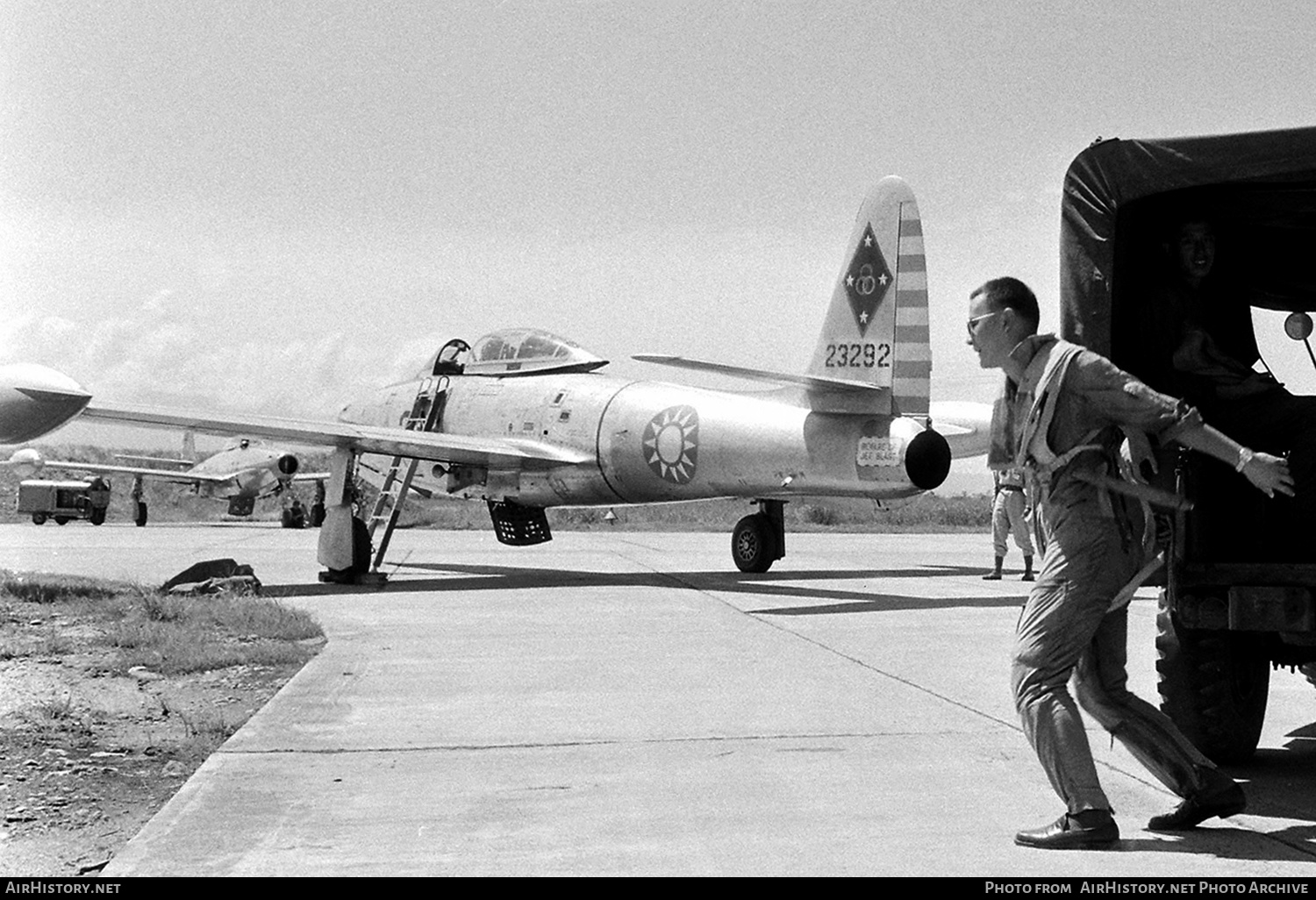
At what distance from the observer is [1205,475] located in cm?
574

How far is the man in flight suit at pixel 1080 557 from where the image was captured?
168 inches

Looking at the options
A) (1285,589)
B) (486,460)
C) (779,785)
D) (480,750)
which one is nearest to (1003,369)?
(1285,589)

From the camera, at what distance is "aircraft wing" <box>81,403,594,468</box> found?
14750 millimetres

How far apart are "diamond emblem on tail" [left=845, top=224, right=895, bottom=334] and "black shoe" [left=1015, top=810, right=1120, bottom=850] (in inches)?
434

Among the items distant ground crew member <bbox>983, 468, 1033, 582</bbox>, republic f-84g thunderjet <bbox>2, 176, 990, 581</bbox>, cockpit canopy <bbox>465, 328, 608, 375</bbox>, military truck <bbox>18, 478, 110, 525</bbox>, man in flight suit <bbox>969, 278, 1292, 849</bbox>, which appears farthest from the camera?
military truck <bbox>18, 478, 110, 525</bbox>

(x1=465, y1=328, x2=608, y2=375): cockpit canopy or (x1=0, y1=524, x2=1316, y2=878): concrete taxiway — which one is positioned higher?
Answer: (x1=465, y1=328, x2=608, y2=375): cockpit canopy

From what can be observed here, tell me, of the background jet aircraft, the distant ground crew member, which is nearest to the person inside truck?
the distant ground crew member

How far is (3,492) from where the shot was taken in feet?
194

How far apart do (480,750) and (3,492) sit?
2356 inches

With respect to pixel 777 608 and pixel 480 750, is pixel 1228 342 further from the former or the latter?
pixel 777 608

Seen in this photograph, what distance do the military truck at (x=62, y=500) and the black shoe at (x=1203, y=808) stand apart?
3542 centimetres

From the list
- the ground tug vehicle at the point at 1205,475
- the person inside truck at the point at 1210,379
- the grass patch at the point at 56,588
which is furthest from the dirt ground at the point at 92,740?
the person inside truck at the point at 1210,379

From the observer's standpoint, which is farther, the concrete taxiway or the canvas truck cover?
the canvas truck cover

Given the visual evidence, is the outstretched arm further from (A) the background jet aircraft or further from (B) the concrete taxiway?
(A) the background jet aircraft
